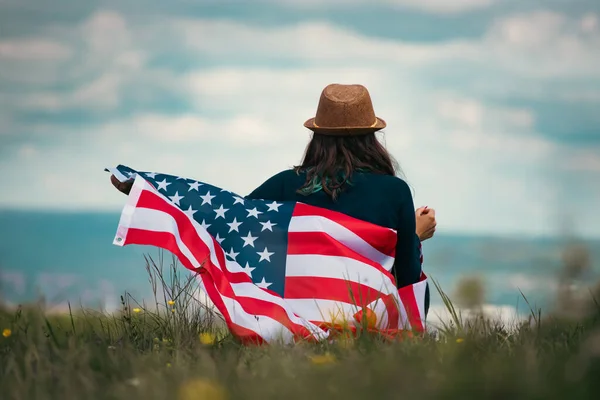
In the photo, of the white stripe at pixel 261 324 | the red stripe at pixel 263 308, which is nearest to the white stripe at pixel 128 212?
the red stripe at pixel 263 308

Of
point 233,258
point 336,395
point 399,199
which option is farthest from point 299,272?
point 336,395

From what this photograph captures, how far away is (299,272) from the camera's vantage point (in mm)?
5156

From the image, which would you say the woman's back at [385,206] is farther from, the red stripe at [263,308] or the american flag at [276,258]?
the red stripe at [263,308]

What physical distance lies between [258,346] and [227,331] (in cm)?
55

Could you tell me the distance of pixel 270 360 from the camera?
3.81 meters

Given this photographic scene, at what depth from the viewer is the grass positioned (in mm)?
2838

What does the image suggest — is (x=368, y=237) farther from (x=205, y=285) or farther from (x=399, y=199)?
(x=205, y=285)

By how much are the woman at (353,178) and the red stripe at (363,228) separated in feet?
0.16

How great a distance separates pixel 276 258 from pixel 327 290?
40cm

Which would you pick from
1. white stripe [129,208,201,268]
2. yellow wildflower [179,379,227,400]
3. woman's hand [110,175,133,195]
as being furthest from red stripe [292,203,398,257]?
yellow wildflower [179,379,227,400]

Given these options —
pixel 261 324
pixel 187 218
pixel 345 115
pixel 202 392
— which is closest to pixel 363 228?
pixel 345 115

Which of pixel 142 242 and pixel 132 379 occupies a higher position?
pixel 142 242

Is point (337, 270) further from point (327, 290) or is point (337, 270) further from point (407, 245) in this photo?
point (407, 245)

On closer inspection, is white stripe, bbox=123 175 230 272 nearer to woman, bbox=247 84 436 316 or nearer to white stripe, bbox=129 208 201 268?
white stripe, bbox=129 208 201 268
